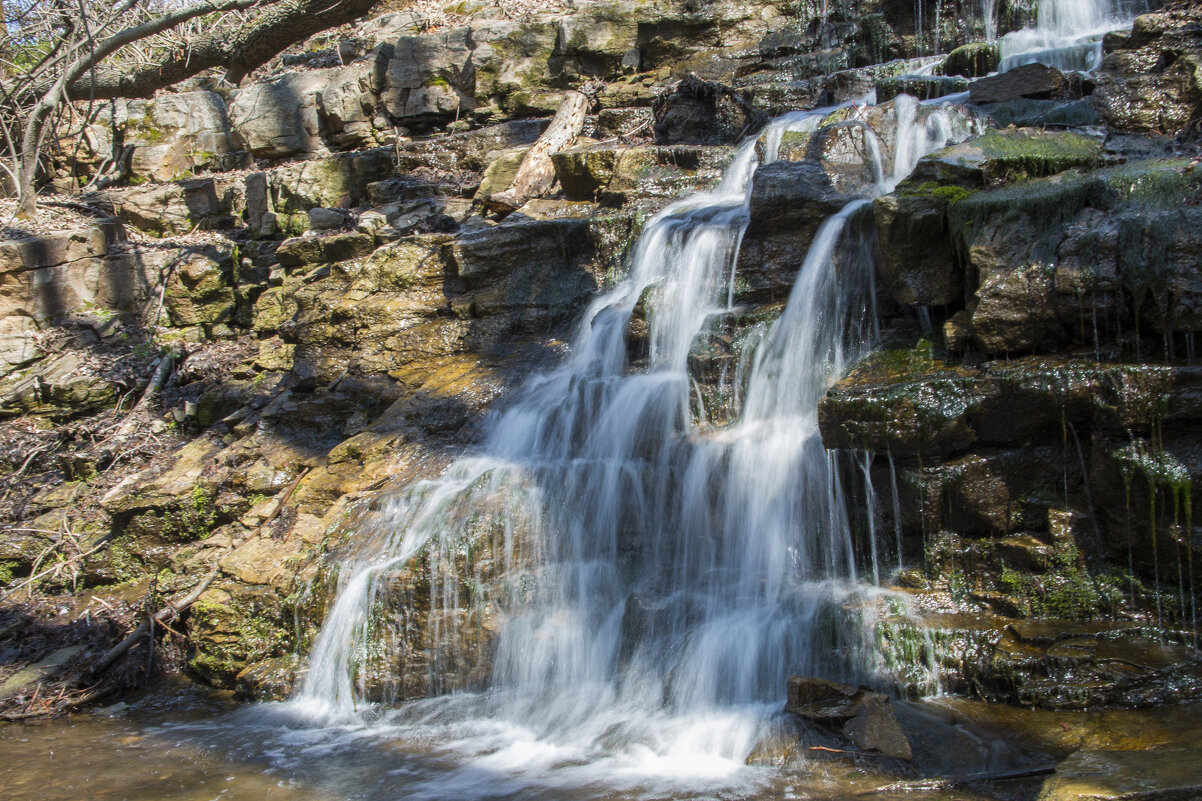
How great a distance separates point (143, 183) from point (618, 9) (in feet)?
28.8

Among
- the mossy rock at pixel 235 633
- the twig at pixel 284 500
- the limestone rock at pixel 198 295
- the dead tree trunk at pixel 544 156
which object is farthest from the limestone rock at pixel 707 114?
the mossy rock at pixel 235 633

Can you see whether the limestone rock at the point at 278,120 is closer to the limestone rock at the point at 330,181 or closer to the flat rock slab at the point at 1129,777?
the limestone rock at the point at 330,181

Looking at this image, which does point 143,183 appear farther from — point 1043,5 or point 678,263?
point 1043,5

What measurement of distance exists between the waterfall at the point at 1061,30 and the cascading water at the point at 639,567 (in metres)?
4.83

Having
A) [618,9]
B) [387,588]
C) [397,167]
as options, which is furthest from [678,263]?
[618,9]

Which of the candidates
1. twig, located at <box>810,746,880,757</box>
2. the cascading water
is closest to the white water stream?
the cascading water

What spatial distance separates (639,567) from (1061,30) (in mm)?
9817

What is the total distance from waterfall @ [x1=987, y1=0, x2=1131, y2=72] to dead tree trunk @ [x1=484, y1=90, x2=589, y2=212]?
19.4ft

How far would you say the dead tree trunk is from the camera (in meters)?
11.3

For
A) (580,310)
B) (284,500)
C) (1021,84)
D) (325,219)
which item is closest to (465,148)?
(325,219)

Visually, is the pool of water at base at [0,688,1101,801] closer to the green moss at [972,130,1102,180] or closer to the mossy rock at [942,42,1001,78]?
the green moss at [972,130,1102,180]

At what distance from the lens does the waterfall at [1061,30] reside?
10.3 m

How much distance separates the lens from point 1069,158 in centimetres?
670

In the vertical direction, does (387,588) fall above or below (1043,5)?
below
